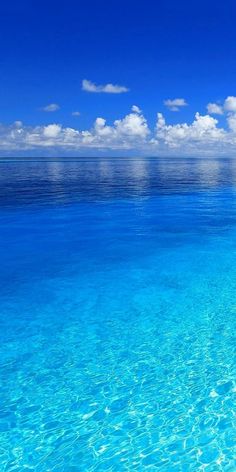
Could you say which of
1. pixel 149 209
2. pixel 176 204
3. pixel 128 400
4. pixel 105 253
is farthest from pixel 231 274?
pixel 176 204

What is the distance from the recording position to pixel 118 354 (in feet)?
27.8

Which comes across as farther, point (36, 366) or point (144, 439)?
point (36, 366)

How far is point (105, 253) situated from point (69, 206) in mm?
14557

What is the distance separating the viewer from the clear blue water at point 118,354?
593 centimetres

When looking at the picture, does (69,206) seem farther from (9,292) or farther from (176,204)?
(9,292)

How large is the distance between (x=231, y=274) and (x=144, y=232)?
26.2 feet

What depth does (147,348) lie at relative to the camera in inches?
342

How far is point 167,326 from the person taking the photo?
32.0ft

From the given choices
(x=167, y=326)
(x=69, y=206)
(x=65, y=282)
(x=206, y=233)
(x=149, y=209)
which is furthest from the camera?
(x=69, y=206)

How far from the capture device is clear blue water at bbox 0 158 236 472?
5.93m

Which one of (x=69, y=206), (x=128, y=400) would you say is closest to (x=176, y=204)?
(x=69, y=206)

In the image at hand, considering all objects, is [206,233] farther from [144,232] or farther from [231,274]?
[231,274]

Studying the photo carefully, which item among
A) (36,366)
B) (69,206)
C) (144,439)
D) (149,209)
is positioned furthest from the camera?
(69,206)

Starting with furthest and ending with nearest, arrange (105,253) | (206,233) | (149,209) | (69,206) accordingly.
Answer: (69,206) < (149,209) < (206,233) < (105,253)
